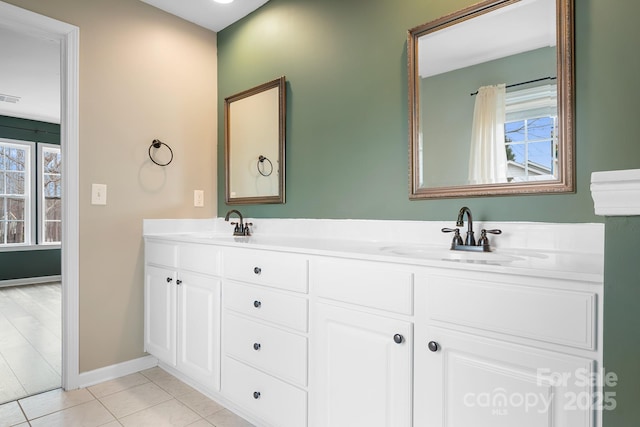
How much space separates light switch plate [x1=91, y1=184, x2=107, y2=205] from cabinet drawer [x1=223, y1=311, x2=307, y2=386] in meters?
1.16

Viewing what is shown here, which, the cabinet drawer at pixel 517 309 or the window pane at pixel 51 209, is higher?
the window pane at pixel 51 209

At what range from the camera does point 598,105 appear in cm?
132

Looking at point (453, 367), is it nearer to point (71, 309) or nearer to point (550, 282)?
point (550, 282)

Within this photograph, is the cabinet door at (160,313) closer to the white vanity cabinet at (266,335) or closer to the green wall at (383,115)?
the white vanity cabinet at (266,335)

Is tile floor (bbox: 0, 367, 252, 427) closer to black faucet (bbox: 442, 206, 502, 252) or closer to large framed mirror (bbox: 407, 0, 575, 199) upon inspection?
black faucet (bbox: 442, 206, 502, 252)

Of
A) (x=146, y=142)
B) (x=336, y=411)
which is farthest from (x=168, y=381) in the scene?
(x=146, y=142)

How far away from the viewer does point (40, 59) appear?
3.46m

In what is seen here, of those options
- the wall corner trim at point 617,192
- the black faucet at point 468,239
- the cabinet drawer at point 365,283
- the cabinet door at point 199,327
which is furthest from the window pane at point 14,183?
the wall corner trim at point 617,192

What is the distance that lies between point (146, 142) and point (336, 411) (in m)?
2.08

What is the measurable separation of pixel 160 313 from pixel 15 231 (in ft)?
14.6

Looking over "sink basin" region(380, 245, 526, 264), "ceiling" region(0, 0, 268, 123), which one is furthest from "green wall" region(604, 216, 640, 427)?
"ceiling" region(0, 0, 268, 123)

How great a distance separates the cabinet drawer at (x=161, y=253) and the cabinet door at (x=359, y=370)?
1.17m

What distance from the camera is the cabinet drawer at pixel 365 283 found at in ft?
4.04

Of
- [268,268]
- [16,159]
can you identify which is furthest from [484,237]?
[16,159]
